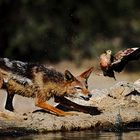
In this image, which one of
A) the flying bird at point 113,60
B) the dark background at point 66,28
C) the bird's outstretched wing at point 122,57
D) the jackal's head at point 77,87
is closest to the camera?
the jackal's head at point 77,87

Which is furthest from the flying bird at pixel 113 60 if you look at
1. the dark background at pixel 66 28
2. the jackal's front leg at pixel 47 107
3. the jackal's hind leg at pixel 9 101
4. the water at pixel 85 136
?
the dark background at pixel 66 28

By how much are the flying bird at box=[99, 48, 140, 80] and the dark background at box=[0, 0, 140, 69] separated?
9.89 m

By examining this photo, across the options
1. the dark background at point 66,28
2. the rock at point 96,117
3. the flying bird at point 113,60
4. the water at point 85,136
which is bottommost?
the water at point 85,136

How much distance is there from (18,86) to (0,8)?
13.0 meters

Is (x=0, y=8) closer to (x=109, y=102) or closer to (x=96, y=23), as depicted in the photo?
(x=96, y=23)

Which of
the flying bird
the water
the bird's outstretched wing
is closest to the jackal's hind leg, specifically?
the water

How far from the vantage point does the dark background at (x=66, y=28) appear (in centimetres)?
2345

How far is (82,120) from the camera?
12.1 metres

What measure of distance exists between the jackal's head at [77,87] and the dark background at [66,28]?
1039 cm

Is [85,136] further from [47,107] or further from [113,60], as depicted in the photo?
[113,60]

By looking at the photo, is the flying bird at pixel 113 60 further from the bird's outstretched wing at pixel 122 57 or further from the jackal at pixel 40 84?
the jackal at pixel 40 84

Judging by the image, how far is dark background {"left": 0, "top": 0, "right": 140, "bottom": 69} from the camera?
23453 millimetres

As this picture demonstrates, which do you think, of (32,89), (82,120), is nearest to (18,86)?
(32,89)

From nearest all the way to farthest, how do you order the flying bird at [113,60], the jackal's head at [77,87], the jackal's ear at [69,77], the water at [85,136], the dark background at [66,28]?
the water at [85,136], the jackal's head at [77,87], the jackal's ear at [69,77], the flying bird at [113,60], the dark background at [66,28]
